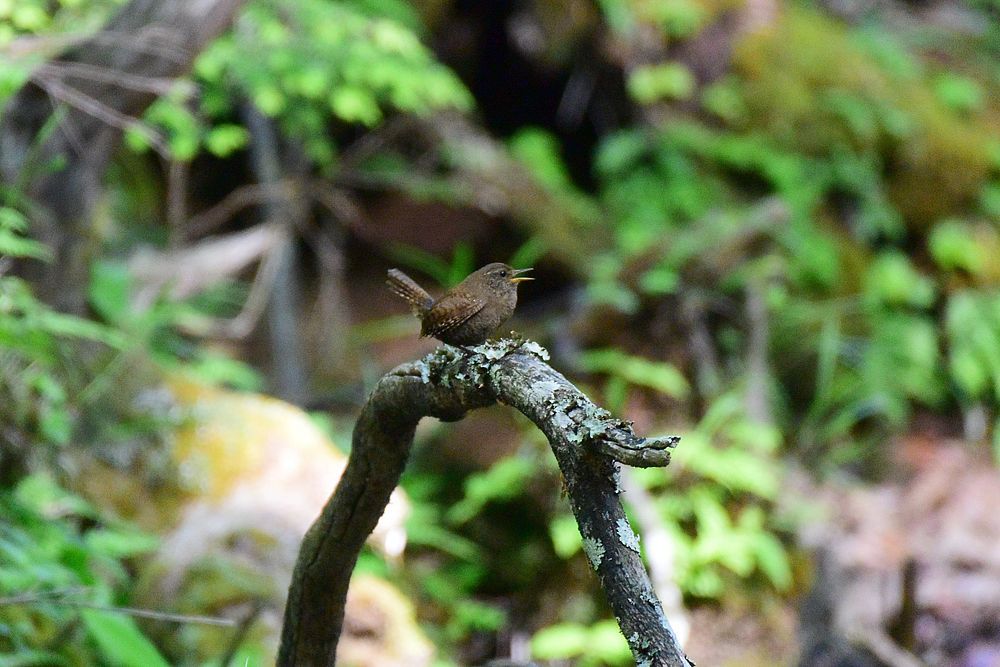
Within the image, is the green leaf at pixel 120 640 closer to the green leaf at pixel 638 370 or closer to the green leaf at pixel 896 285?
the green leaf at pixel 638 370

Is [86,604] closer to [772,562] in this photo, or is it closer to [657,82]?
[772,562]

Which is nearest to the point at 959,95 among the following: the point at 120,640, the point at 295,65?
the point at 295,65

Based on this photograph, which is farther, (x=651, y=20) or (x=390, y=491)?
(x=651, y=20)

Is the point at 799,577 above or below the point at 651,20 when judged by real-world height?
below

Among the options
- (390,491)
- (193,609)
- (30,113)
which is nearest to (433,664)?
(193,609)

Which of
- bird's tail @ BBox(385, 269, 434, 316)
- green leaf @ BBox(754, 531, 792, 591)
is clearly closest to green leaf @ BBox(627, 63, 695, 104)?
green leaf @ BBox(754, 531, 792, 591)

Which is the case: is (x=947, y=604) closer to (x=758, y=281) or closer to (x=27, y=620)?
(x=758, y=281)

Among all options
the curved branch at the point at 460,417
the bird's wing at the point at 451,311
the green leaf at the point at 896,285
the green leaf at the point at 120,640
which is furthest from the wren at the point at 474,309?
the green leaf at the point at 896,285
